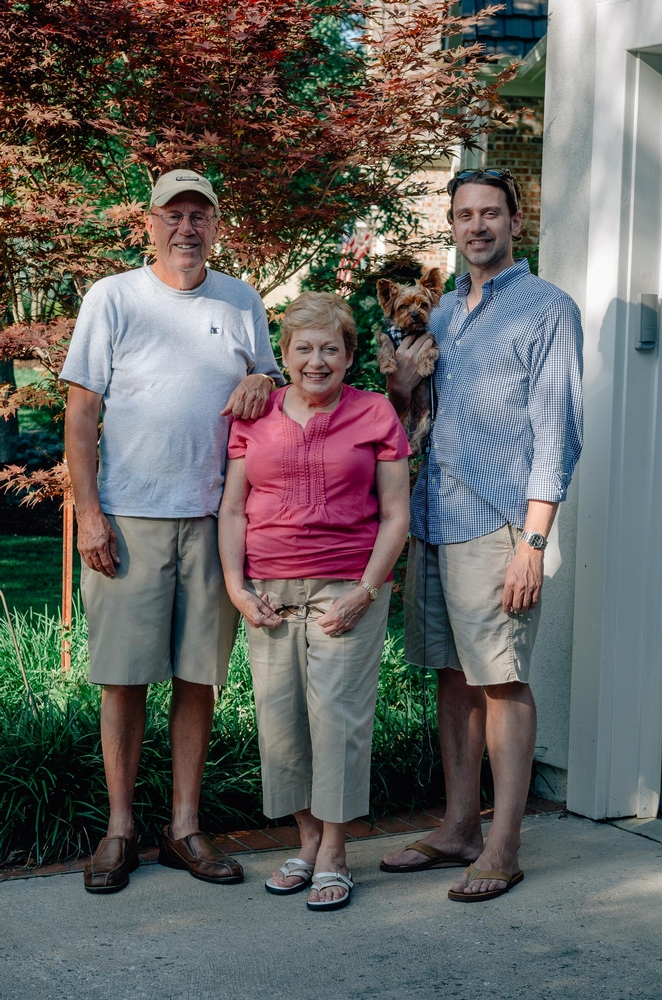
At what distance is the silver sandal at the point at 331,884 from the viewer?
3.21m

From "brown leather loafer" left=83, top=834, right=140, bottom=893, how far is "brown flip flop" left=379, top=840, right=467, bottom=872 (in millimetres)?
816

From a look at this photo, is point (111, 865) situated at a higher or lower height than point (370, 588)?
lower

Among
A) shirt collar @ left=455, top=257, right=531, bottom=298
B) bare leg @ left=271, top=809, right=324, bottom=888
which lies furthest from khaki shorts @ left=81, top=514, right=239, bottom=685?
shirt collar @ left=455, top=257, right=531, bottom=298

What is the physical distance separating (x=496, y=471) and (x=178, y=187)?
4.26 ft

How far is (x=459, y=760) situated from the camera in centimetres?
356

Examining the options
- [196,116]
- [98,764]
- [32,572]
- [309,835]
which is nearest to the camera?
[309,835]

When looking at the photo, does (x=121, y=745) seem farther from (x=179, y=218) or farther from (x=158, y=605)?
(x=179, y=218)

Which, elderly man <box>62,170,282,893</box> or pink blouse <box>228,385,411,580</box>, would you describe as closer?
pink blouse <box>228,385,411,580</box>

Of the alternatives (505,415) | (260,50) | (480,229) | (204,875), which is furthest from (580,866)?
Result: (260,50)

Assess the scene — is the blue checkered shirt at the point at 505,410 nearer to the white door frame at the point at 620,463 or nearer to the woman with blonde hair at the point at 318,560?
the woman with blonde hair at the point at 318,560

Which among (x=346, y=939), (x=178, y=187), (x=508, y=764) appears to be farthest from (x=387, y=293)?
(x=346, y=939)

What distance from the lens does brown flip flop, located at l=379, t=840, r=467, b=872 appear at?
11.6 ft

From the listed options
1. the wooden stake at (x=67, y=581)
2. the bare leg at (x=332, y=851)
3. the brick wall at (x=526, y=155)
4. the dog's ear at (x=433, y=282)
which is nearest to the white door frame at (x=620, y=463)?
the dog's ear at (x=433, y=282)

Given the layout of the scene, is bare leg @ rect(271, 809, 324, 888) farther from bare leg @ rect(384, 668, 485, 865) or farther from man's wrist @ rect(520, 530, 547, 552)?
man's wrist @ rect(520, 530, 547, 552)
